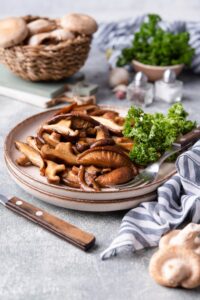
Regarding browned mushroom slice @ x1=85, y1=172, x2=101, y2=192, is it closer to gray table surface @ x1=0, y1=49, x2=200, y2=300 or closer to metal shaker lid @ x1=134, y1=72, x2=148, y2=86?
gray table surface @ x1=0, y1=49, x2=200, y2=300

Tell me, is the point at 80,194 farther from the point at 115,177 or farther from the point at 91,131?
the point at 91,131

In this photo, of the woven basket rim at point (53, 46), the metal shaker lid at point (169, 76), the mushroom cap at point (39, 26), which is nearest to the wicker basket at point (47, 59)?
the woven basket rim at point (53, 46)

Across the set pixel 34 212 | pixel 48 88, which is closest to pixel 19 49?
pixel 48 88

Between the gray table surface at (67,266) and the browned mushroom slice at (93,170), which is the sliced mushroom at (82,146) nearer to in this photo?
the browned mushroom slice at (93,170)

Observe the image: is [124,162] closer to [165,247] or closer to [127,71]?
[165,247]

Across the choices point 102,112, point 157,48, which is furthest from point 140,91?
point 102,112

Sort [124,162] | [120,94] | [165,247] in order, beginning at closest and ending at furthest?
[165,247]
[124,162]
[120,94]

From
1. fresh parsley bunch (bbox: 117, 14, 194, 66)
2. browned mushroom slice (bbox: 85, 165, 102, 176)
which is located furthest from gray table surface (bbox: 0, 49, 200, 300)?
fresh parsley bunch (bbox: 117, 14, 194, 66)
